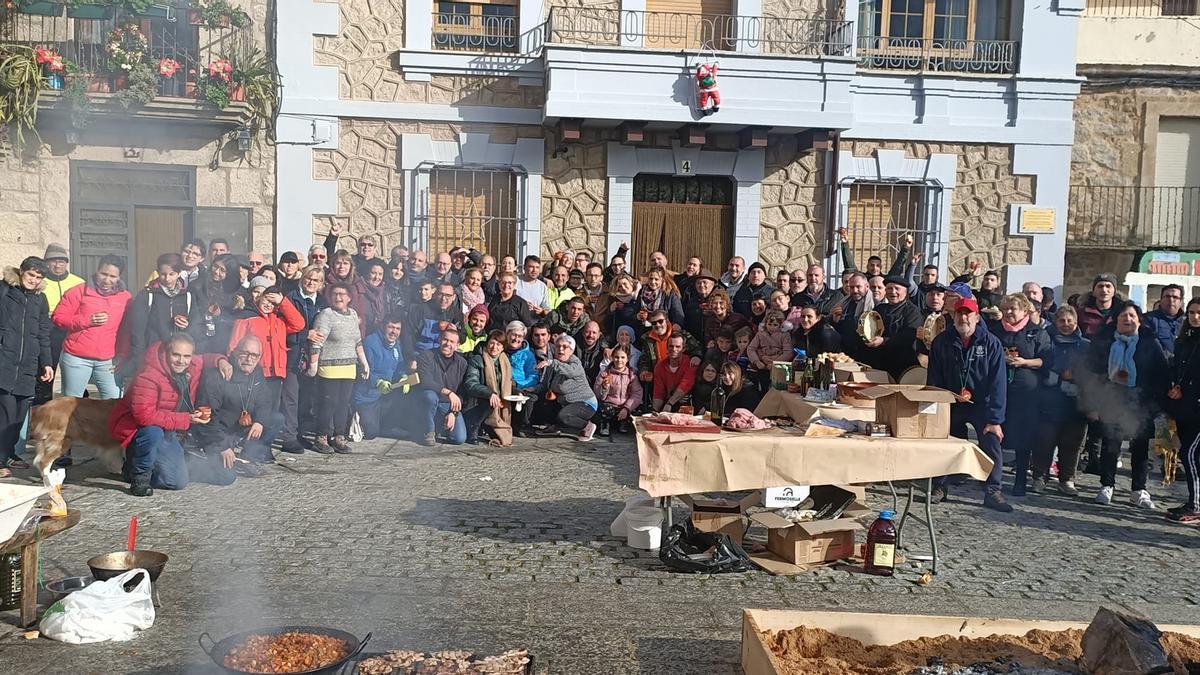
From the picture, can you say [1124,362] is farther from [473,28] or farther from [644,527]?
[473,28]

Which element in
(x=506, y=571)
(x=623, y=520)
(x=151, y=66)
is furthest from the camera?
(x=151, y=66)

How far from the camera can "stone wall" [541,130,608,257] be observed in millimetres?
14875

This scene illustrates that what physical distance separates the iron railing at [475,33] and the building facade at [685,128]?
3 cm

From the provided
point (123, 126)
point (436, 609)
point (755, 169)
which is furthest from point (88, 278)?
point (436, 609)

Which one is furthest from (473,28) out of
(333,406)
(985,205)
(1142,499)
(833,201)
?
(1142,499)

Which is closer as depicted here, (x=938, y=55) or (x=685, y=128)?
(x=685, y=128)

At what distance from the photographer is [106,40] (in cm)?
1278

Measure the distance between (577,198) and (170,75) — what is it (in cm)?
552

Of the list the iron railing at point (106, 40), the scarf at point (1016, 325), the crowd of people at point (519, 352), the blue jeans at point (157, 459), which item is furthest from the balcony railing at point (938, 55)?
the blue jeans at point (157, 459)

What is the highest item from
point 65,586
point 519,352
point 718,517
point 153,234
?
point 153,234

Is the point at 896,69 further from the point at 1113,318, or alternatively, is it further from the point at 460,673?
the point at 460,673

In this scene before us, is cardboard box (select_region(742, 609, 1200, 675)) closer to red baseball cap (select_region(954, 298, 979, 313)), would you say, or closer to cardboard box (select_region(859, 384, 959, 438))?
cardboard box (select_region(859, 384, 959, 438))

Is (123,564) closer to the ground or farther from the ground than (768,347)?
closer to the ground

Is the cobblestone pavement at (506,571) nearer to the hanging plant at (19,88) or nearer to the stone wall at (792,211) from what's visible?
the hanging plant at (19,88)
